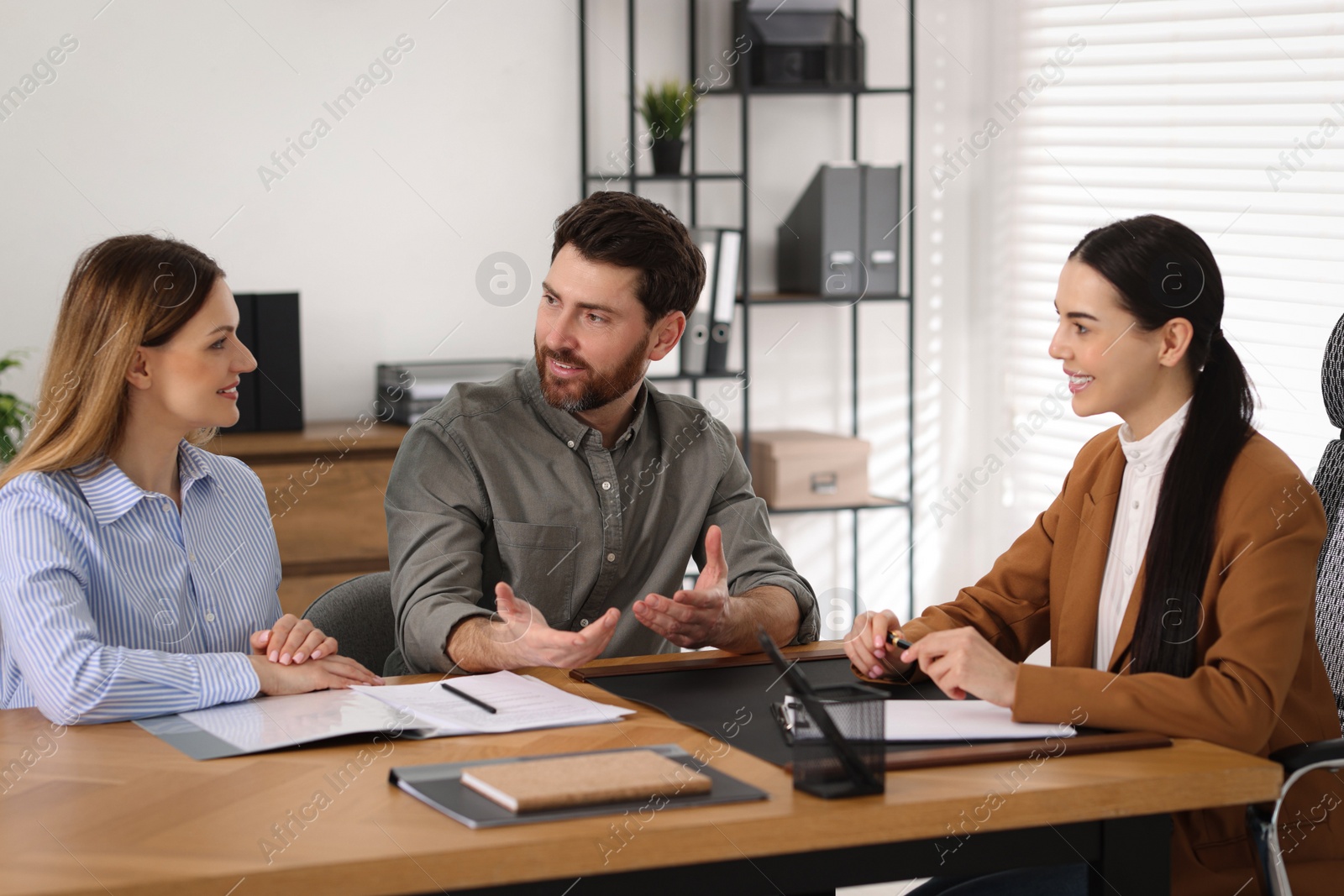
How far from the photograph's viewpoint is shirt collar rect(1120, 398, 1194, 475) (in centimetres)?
171

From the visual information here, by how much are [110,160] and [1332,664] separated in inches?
122

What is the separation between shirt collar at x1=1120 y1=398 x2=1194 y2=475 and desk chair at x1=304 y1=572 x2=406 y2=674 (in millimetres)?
1098

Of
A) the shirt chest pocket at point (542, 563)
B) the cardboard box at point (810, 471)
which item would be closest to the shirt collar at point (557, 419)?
the shirt chest pocket at point (542, 563)

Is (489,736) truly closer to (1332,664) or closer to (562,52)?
(1332,664)

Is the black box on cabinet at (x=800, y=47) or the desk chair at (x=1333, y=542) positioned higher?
the black box on cabinet at (x=800, y=47)

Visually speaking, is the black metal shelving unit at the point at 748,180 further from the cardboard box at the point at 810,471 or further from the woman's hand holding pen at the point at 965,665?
the woman's hand holding pen at the point at 965,665

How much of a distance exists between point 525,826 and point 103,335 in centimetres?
98

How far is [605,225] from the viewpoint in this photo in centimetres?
210

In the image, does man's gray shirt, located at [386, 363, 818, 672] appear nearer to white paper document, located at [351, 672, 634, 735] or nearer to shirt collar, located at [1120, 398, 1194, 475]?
white paper document, located at [351, 672, 634, 735]

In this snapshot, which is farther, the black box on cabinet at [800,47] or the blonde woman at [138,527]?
the black box on cabinet at [800,47]

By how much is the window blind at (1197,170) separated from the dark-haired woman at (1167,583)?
1.48 metres

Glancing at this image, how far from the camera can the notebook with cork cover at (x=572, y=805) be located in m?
1.18

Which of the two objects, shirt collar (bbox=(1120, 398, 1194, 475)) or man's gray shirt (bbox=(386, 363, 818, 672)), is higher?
shirt collar (bbox=(1120, 398, 1194, 475))

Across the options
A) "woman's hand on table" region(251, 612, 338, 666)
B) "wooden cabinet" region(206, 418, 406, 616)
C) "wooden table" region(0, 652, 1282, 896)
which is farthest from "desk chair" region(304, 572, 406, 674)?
"wooden cabinet" region(206, 418, 406, 616)
